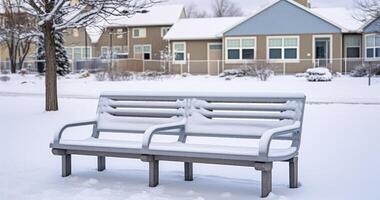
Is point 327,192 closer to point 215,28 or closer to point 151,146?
point 151,146

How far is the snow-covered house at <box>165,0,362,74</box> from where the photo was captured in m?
40.6

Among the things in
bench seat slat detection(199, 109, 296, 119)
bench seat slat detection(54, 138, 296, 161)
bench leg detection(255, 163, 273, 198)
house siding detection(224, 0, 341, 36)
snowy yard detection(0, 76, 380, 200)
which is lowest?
snowy yard detection(0, 76, 380, 200)

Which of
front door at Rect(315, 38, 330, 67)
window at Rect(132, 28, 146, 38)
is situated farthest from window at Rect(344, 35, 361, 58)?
window at Rect(132, 28, 146, 38)

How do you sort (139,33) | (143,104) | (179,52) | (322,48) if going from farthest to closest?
(139,33) → (179,52) → (322,48) → (143,104)

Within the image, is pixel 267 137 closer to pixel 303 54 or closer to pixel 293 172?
pixel 293 172

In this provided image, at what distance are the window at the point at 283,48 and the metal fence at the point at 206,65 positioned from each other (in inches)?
22.5

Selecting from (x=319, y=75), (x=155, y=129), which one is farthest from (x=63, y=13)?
(x=319, y=75)

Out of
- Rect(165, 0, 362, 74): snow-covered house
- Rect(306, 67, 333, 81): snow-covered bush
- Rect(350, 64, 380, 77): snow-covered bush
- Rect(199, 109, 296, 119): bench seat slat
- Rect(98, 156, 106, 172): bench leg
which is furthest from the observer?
Rect(165, 0, 362, 74): snow-covered house

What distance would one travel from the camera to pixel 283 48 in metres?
41.7

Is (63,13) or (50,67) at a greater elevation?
(63,13)

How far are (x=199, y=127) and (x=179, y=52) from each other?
3947 cm

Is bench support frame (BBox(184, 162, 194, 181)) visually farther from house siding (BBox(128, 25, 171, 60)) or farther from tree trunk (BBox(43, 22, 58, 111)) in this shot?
house siding (BBox(128, 25, 171, 60))

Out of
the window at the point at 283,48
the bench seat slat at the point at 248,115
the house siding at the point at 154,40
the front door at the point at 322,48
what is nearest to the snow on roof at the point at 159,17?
the house siding at the point at 154,40

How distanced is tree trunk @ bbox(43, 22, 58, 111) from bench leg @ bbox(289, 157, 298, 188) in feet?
30.4
